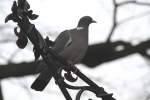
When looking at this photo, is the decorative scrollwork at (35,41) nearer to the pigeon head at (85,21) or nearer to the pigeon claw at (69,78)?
the pigeon claw at (69,78)

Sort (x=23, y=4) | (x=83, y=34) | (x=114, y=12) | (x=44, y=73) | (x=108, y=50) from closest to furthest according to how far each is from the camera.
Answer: (x=23, y=4)
(x=44, y=73)
(x=83, y=34)
(x=108, y=50)
(x=114, y=12)

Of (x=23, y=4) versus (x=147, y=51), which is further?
(x=147, y=51)

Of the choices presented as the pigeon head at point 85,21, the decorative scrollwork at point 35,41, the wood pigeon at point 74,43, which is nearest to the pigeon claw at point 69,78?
the decorative scrollwork at point 35,41

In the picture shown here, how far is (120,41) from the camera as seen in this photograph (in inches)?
215

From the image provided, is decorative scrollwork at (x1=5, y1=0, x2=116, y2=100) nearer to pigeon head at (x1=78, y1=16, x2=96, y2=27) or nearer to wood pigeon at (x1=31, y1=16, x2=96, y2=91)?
wood pigeon at (x1=31, y1=16, x2=96, y2=91)

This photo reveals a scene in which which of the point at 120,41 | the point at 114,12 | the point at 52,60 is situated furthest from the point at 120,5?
the point at 52,60

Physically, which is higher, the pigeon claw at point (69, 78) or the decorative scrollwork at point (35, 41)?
the decorative scrollwork at point (35, 41)

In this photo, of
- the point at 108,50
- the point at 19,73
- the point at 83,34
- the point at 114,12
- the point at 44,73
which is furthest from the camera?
the point at 114,12

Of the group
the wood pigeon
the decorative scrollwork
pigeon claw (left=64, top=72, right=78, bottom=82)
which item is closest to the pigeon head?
the wood pigeon

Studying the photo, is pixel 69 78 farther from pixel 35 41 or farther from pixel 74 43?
pixel 74 43

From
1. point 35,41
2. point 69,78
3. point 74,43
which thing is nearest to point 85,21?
point 74,43

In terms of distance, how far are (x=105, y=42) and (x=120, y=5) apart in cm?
70

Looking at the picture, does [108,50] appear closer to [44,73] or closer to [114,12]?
[114,12]

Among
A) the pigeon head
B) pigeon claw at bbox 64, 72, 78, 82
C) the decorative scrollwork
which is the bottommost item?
the pigeon head
